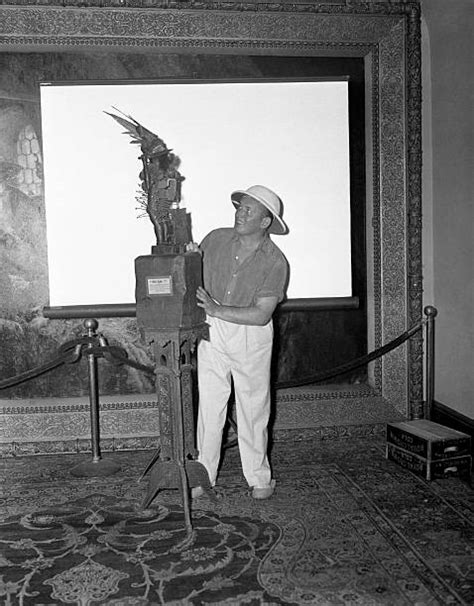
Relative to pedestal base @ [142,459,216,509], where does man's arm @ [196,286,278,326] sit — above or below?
above

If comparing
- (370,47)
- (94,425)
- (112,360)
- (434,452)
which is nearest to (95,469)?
(94,425)

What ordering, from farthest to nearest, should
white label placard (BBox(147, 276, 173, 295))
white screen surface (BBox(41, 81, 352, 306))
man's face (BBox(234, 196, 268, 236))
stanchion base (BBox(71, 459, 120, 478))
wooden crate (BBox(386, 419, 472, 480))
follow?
white screen surface (BBox(41, 81, 352, 306))
stanchion base (BBox(71, 459, 120, 478))
wooden crate (BBox(386, 419, 472, 480))
man's face (BBox(234, 196, 268, 236))
white label placard (BBox(147, 276, 173, 295))

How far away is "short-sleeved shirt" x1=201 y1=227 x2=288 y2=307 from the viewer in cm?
474

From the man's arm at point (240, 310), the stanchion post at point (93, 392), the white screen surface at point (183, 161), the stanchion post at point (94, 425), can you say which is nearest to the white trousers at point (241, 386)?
the man's arm at point (240, 310)

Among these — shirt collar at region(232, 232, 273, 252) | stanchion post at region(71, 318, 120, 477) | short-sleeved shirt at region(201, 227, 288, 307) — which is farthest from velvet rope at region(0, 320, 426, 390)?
shirt collar at region(232, 232, 273, 252)

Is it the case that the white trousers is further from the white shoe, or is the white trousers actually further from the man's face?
the man's face

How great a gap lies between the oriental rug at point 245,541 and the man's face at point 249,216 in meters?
1.63

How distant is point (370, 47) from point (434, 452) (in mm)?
3211

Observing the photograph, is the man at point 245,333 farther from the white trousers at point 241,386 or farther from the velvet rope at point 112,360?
the velvet rope at point 112,360

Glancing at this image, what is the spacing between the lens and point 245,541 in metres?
4.15

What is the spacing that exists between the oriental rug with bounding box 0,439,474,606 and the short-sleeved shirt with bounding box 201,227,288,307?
1236mm

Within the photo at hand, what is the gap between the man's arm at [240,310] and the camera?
454 cm

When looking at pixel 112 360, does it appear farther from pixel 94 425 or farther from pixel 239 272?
pixel 239 272

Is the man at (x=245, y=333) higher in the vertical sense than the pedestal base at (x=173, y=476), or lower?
higher
